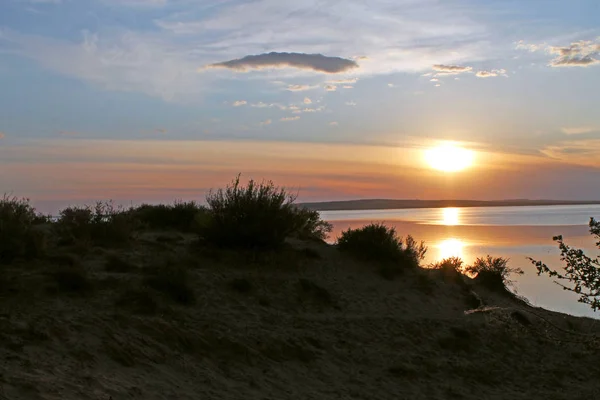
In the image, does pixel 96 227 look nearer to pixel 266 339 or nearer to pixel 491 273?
pixel 266 339

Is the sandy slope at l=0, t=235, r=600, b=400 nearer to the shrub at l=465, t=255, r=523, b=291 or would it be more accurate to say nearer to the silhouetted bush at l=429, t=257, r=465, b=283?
the silhouetted bush at l=429, t=257, r=465, b=283

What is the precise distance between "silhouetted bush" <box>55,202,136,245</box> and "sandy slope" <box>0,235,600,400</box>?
2.80 feet

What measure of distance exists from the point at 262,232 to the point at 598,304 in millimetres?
10391

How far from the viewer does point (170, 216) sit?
22.1 m

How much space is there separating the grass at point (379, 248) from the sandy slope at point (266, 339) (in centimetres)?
112

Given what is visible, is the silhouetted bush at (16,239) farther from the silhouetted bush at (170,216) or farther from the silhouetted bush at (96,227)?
the silhouetted bush at (170,216)

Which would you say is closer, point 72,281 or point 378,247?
point 72,281

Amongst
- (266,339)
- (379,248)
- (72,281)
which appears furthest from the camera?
(379,248)

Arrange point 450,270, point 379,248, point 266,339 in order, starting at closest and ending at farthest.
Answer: point 266,339, point 379,248, point 450,270

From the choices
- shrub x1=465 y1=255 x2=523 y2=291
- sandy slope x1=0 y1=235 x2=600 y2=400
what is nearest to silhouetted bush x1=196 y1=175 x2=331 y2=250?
sandy slope x1=0 y1=235 x2=600 y2=400

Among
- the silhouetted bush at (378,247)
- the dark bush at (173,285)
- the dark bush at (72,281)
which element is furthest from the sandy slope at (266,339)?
the silhouetted bush at (378,247)

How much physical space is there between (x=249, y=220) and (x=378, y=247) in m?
4.49

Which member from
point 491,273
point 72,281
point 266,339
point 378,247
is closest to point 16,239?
point 72,281

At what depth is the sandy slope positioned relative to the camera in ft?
31.2
